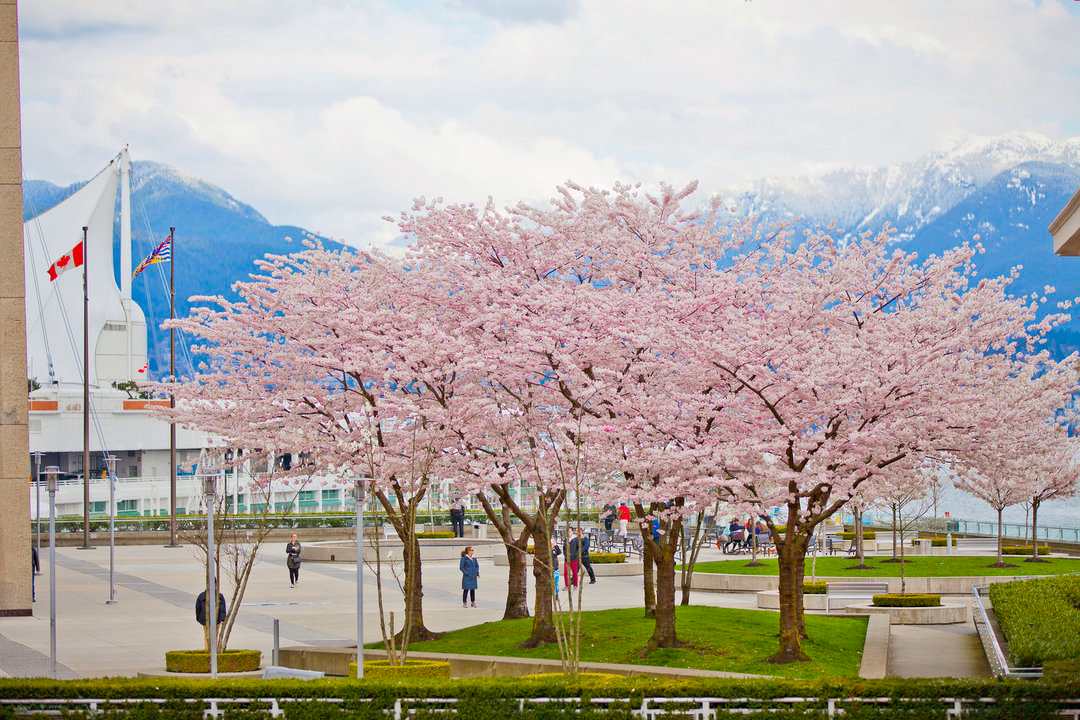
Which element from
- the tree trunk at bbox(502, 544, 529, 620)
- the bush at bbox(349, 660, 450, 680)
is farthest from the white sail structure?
the bush at bbox(349, 660, 450, 680)

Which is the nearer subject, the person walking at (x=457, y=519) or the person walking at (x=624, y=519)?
the person walking at (x=457, y=519)

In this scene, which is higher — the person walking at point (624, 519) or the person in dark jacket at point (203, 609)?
the person in dark jacket at point (203, 609)

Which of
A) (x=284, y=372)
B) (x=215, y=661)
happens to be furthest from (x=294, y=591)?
(x=215, y=661)

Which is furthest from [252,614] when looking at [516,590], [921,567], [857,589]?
[921,567]

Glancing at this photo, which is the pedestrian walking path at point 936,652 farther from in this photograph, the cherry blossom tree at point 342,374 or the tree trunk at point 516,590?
the cherry blossom tree at point 342,374

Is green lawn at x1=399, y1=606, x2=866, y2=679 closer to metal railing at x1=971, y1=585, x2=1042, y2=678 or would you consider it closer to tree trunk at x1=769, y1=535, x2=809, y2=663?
tree trunk at x1=769, y1=535, x2=809, y2=663

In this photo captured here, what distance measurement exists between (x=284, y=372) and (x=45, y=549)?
31.4 meters

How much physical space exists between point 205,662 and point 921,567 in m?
25.7

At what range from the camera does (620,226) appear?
27.1 m

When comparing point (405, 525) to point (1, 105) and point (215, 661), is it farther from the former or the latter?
point (1, 105)

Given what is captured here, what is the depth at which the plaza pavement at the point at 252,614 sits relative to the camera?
26422mm

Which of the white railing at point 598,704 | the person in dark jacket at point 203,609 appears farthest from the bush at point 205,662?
the white railing at point 598,704

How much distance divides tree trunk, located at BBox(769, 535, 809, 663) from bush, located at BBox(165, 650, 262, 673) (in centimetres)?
879

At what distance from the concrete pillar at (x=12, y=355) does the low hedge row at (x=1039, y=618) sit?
2335 cm
